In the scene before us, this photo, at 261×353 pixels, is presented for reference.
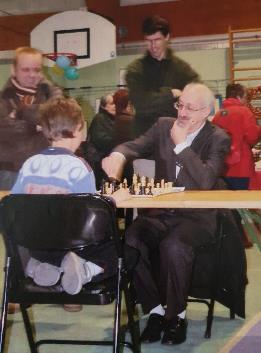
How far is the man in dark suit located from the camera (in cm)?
216

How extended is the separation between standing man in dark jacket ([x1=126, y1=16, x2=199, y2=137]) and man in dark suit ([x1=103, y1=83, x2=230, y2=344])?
828 mm

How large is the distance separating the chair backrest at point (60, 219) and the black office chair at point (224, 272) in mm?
818

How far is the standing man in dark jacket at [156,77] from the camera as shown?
10.9 feet

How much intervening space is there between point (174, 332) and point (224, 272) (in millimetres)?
421

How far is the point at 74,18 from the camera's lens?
710 centimetres

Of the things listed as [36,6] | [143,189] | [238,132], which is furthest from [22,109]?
[36,6]

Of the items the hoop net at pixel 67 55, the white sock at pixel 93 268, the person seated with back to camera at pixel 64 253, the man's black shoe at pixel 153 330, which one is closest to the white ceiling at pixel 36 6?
the hoop net at pixel 67 55

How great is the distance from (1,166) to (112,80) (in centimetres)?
585

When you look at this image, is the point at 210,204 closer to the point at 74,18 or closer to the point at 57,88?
the point at 57,88

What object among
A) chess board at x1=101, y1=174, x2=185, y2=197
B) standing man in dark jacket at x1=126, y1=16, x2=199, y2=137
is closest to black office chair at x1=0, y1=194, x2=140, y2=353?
chess board at x1=101, y1=174, x2=185, y2=197

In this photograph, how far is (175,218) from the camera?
2391 millimetres

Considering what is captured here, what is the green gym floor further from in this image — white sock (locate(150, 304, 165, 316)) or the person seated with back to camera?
the person seated with back to camera

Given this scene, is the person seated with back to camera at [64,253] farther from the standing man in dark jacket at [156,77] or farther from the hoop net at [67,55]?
the hoop net at [67,55]

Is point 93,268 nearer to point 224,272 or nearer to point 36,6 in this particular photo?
point 224,272
